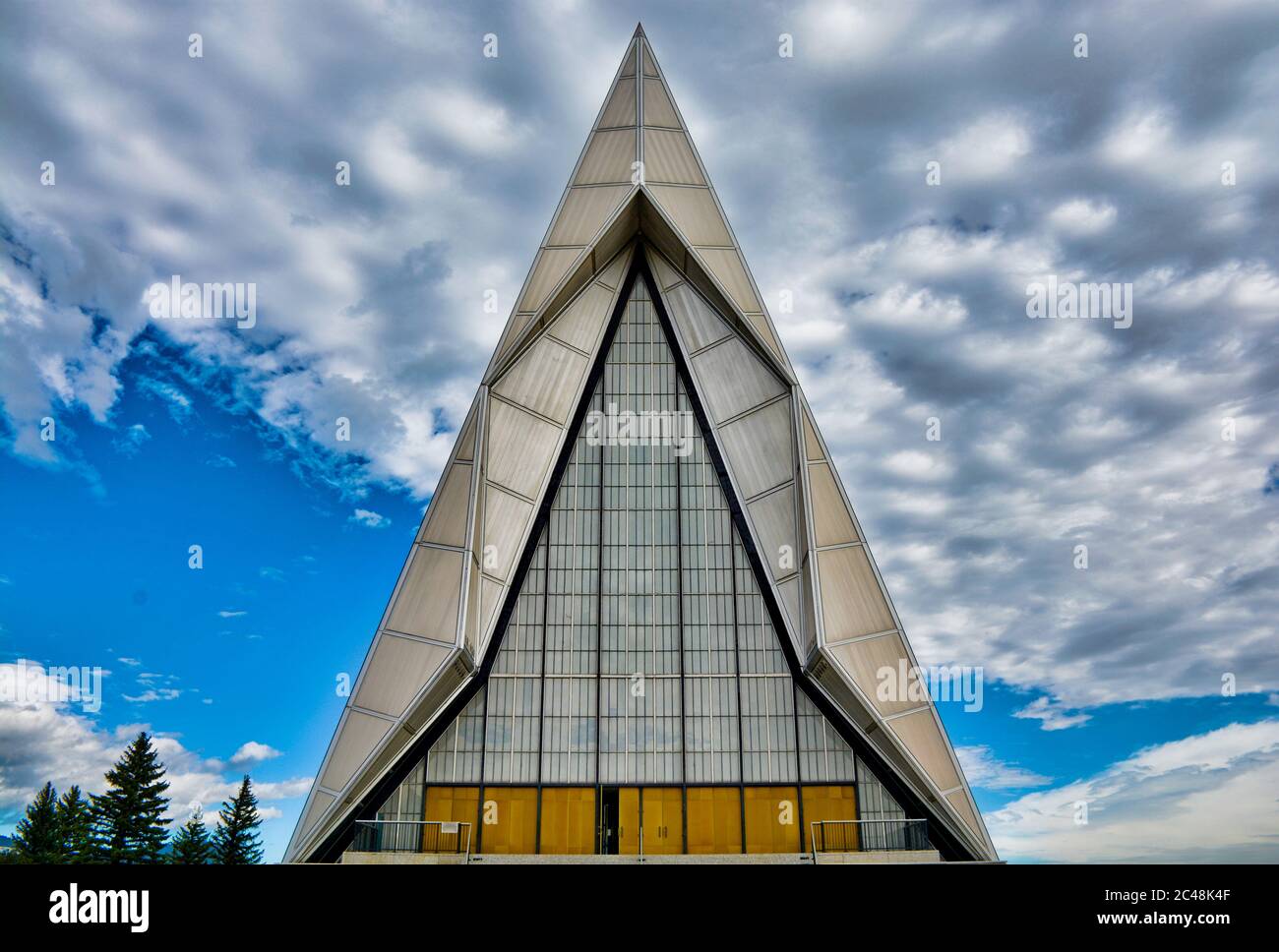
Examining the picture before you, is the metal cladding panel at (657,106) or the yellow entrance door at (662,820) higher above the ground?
the metal cladding panel at (657,106)

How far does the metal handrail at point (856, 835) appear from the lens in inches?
989

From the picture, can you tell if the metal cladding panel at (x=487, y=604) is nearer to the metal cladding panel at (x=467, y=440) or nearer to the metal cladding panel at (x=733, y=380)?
the metal cladding panel at (x=467, y=440)

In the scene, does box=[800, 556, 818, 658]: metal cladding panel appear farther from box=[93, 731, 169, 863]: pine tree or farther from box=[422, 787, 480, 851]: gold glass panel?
box=[93, 731, 169, 863]: pine tree

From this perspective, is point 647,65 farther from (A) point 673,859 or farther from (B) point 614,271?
(A) point 673,859

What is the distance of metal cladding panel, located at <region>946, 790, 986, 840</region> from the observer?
80.3ft

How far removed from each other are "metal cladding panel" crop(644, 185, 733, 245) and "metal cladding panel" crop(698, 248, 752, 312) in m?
0.53

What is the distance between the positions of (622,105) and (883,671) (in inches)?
939

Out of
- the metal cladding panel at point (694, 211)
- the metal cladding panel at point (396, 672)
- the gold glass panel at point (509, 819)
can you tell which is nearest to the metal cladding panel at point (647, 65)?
the metal cladding panel at point (694, 211)

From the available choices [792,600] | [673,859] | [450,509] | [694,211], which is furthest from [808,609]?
[694,211]

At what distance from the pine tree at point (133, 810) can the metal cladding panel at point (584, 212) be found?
45726mm

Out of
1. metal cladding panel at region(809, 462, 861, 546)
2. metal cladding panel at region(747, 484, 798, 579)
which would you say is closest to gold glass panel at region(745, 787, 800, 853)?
metal cladding panel at region(747, 484, 798, 579)
